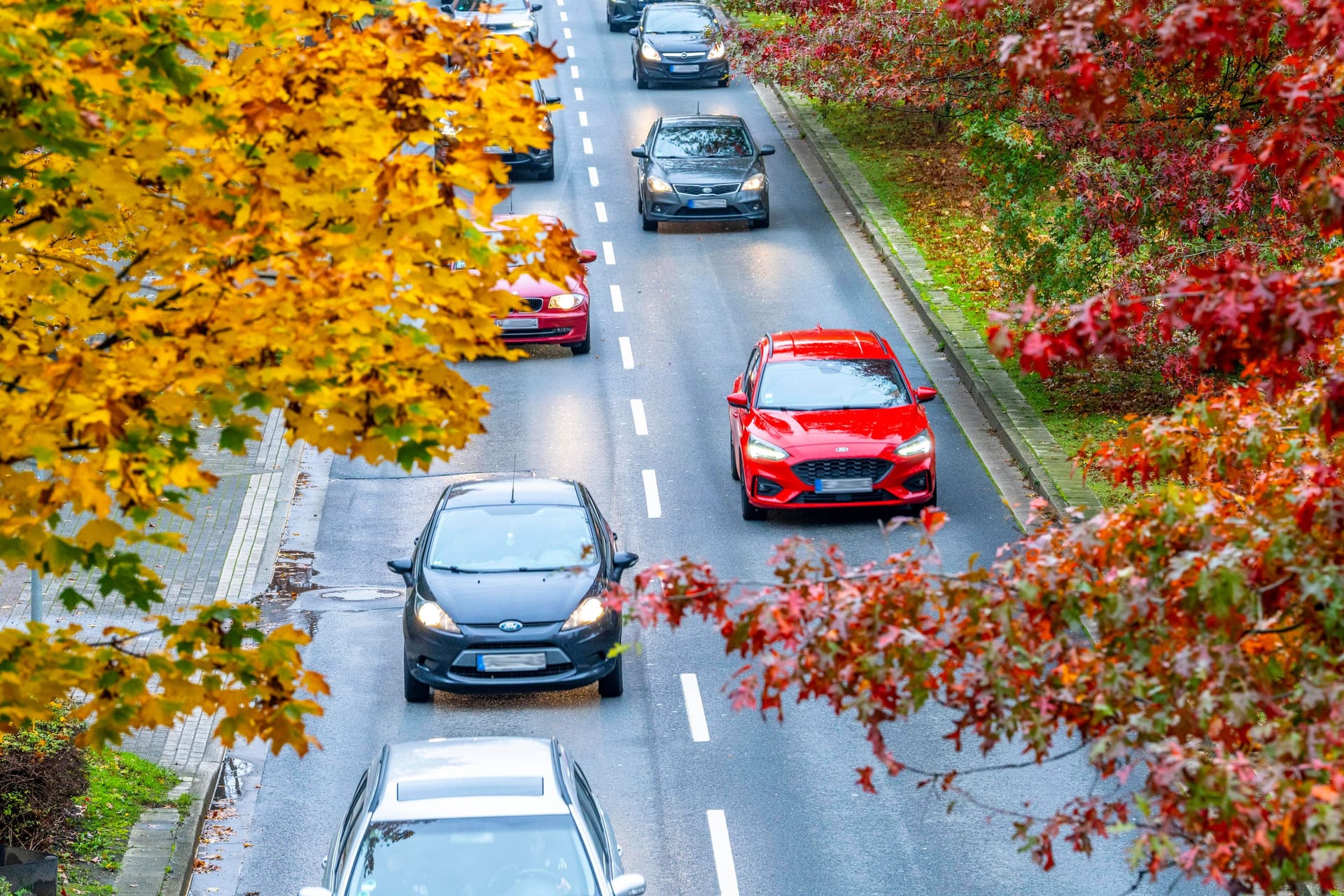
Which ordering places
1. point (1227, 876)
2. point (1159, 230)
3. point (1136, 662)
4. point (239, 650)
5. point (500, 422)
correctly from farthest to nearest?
1. point (500, 422)
2. point (1159, 230)
3. point (239, 650)
4. point (1136, 662)
5. point (1227, 876)

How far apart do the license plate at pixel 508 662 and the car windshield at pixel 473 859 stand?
464cm

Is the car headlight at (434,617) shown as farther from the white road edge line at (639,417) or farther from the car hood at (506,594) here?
the white road edge line at (639,417)

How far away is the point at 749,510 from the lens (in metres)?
18.0

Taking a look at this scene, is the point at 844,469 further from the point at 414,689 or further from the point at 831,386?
the point at 414,689

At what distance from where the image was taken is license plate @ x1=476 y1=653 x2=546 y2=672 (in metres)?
13.7

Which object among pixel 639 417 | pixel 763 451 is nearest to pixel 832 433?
pixel 763 451

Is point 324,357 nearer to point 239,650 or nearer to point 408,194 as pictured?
point 408,194

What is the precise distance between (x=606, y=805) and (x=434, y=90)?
6.74 meters

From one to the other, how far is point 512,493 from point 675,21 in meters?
27.4

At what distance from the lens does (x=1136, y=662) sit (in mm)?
5902

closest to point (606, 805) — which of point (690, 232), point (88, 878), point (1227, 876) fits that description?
point (88, 878)

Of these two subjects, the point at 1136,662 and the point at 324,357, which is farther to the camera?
the point at 324,357

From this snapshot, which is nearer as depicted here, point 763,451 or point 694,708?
point 694,708

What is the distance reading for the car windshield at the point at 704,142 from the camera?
29.2 m
